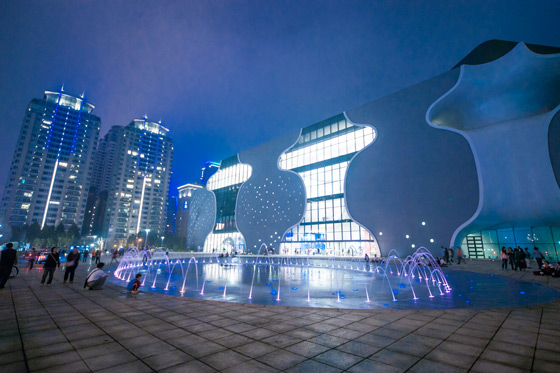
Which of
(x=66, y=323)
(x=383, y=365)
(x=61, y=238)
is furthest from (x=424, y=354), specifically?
(x=61, y=238)

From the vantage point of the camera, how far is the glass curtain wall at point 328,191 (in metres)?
40.6

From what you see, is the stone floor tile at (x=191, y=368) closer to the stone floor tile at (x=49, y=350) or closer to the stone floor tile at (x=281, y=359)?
the stone floor tile at (x=281, y=359)

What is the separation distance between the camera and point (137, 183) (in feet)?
383

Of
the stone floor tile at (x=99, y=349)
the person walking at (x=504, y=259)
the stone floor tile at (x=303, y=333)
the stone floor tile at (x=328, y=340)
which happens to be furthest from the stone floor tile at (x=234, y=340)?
the person walking at (x=504, y=259)

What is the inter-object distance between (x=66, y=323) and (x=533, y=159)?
3864 cm

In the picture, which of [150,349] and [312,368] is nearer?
[312,368]

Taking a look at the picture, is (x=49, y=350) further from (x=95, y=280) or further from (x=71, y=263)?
(x=71, y=263)

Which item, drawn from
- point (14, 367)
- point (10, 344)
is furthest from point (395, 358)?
point (10, 344)

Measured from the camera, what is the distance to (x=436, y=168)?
2988 centimetres

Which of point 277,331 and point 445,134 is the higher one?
point 445,134

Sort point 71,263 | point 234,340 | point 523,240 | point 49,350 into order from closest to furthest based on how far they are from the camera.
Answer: point 49,350 → point 234,340 → point 71,263 → point 523,240

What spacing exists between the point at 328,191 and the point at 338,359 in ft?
135

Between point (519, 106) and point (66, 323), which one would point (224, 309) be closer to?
point (66, 323)

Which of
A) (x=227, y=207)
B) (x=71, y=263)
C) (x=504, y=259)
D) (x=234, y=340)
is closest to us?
(x=234, y=340)
